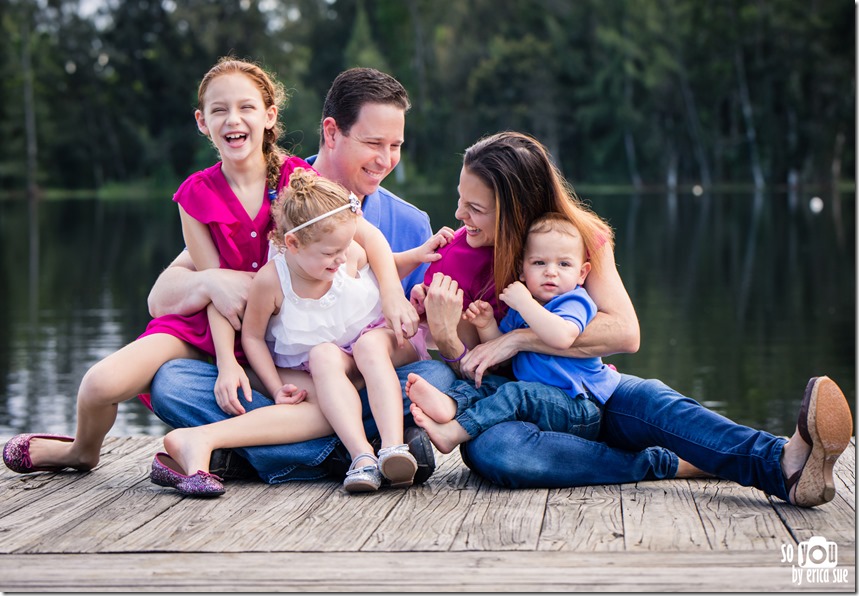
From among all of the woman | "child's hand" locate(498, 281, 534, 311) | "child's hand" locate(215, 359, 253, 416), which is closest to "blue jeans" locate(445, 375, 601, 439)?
the woman

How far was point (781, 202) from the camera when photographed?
3419 centimetres

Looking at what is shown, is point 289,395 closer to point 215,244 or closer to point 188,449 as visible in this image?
point 188,449

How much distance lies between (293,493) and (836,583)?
1.53m

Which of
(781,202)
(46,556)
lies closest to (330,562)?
(46,556)

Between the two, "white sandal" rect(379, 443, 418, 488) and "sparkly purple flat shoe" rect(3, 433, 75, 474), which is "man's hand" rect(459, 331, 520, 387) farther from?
"sparkly purple flat shoe" rect(3, 433, 75, 474)

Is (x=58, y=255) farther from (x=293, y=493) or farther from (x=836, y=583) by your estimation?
(x=836, y=583)

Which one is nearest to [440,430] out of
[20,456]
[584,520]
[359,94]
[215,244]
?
[584,520]

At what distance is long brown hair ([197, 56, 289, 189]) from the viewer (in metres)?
3.67

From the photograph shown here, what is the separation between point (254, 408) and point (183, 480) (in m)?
0.34

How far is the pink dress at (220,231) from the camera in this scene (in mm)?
3607

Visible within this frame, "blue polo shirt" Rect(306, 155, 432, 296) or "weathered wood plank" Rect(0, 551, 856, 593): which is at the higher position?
"blue polo shirt" Rect(306, 155, 432, 296)

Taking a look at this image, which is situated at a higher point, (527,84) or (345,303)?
(527,84)

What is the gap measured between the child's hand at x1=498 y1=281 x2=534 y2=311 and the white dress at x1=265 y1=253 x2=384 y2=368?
0.42 metres

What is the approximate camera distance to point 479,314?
353 centimetres
